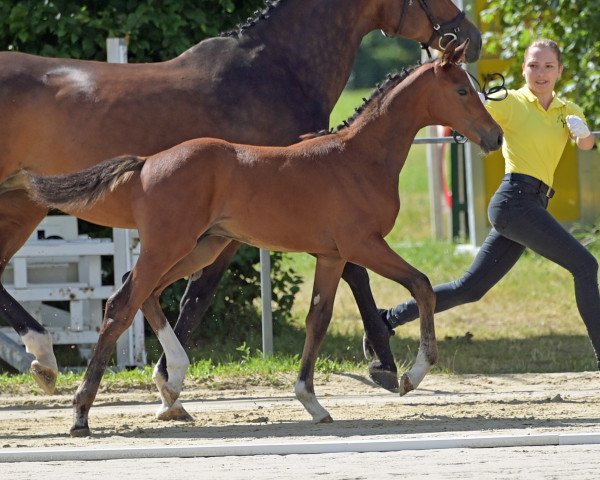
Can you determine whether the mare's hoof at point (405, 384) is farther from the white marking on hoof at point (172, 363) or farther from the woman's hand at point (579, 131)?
the woman's hand at point (579, 131)

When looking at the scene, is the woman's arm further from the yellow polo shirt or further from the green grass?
the green grass

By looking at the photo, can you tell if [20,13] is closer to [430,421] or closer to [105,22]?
[105,22]

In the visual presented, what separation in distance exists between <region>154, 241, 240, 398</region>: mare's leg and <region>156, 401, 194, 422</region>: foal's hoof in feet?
1.69

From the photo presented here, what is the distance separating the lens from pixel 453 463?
5148mm

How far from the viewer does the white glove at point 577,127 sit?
22.3 feet

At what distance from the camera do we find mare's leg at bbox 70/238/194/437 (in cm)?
602

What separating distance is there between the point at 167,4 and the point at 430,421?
12.7 ft

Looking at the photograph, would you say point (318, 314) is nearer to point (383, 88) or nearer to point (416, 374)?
point (416, 374)

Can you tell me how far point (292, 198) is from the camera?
614cm

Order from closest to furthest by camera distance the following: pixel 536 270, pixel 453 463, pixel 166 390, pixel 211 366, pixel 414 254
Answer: pixel 453 463
pixel 166 390
pixel 211 366
pixel 536 270
pixel 414 254

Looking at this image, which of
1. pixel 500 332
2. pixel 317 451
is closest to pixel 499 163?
pixel 500 332

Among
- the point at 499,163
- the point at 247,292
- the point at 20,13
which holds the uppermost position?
the point at 20,13

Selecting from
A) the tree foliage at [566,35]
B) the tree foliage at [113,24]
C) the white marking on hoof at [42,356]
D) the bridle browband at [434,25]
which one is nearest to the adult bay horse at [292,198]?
the white marking on hoof at [42,356]

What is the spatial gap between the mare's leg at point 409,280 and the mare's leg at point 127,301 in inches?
30.3
